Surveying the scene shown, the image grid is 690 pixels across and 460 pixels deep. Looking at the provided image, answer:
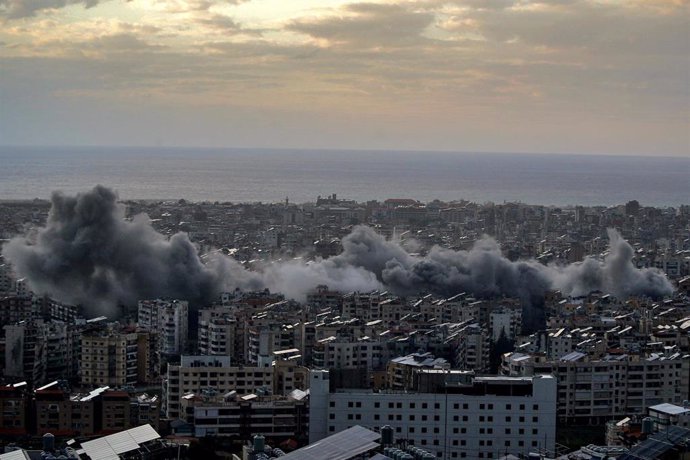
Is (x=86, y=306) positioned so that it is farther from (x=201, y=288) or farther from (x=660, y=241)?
(x=660, y=241)

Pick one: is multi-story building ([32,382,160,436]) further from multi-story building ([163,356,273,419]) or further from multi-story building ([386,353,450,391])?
multi-story building ([386,353,450,391])

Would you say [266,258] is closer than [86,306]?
No

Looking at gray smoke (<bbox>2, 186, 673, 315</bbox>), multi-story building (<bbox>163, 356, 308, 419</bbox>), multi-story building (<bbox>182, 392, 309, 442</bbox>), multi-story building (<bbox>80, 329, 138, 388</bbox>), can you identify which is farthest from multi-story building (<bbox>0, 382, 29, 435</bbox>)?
gray smoke (<bbox>2, 186, 673, 315</bbox>)

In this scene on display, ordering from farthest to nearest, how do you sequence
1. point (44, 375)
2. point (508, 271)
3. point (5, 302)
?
point (508, 271), point (5, 302), point (44, 375)

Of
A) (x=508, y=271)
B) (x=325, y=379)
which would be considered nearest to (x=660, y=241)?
(x=508, y=271)

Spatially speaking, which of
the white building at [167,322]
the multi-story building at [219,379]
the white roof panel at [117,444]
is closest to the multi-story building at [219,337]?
the white building at [167,322]

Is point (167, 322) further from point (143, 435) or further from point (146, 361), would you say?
point (143, 435)

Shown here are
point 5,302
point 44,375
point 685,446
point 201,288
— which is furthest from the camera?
point 201,288
